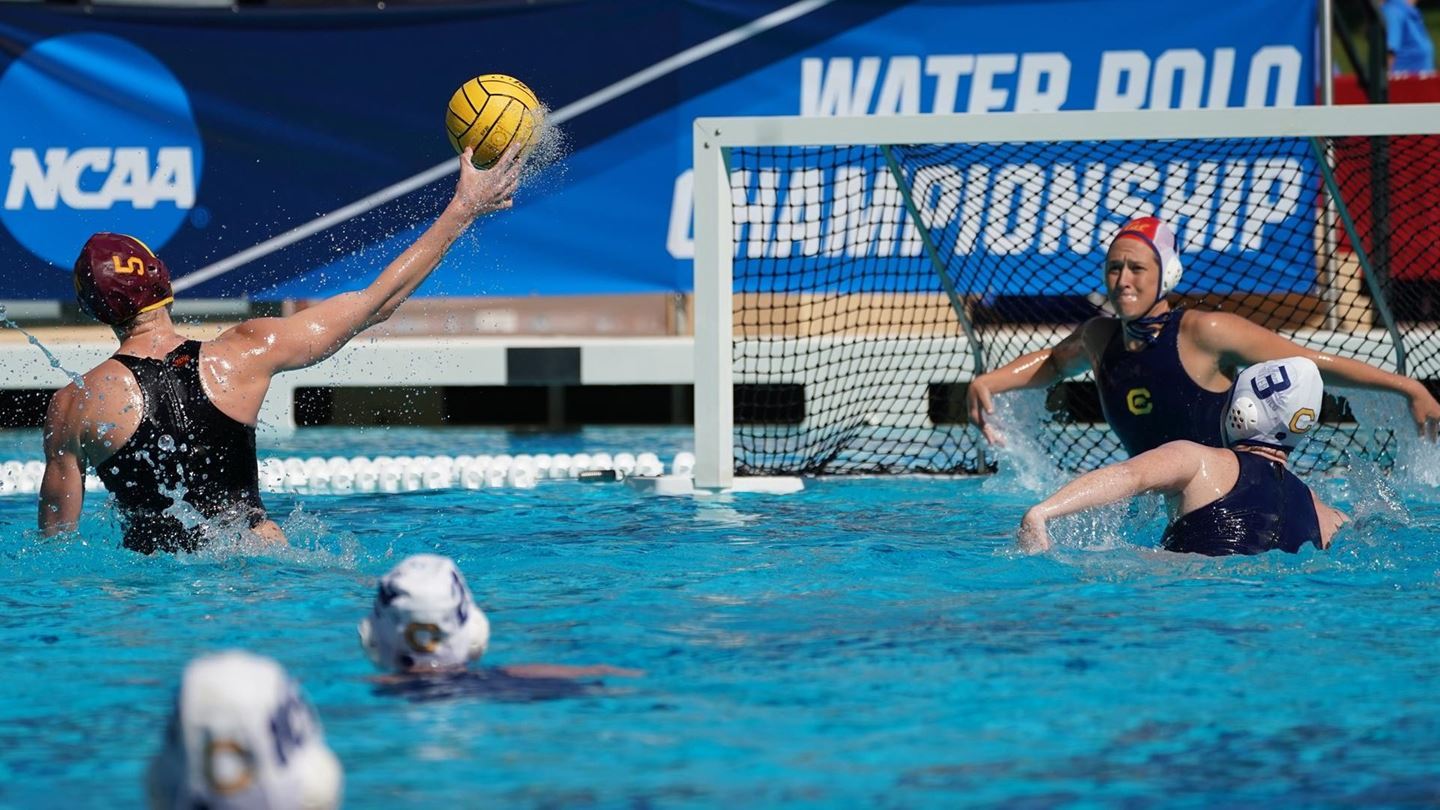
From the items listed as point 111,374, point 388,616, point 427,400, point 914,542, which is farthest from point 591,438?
point 388,616

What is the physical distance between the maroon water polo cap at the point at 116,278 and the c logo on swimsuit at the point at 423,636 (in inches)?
61.0

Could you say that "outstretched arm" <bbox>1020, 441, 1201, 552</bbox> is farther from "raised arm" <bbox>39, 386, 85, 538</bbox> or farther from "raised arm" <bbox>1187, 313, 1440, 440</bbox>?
"raised arm" <bbox>39, 386, 85, 538</bbox>

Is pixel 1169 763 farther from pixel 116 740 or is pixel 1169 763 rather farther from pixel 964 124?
pixel 964 124

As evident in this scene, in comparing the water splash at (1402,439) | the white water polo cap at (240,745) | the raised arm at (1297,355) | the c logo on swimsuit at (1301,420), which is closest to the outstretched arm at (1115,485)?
the c logo on swimsuit at (1301,420)

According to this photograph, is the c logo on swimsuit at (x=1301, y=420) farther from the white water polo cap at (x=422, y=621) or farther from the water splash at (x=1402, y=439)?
the white water polo cap at (x=422, y=621)

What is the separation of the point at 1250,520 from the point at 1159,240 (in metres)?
1.00

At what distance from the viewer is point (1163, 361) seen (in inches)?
204

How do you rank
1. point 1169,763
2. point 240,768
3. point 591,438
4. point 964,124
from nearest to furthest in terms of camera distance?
point 240,768
point 1169,763
point 964,124
point 591,438

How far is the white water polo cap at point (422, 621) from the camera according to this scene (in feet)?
9.74

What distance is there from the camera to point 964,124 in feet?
19.1

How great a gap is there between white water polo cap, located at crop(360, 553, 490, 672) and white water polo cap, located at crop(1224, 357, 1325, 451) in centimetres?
214

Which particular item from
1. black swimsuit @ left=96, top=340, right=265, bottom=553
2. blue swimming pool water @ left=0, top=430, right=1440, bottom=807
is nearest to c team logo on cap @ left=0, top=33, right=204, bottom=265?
blue swimming pool water @ left=0, top=430, right=1440, bottom=807

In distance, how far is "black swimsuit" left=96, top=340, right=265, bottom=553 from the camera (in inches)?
166

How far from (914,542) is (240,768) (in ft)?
10.2
